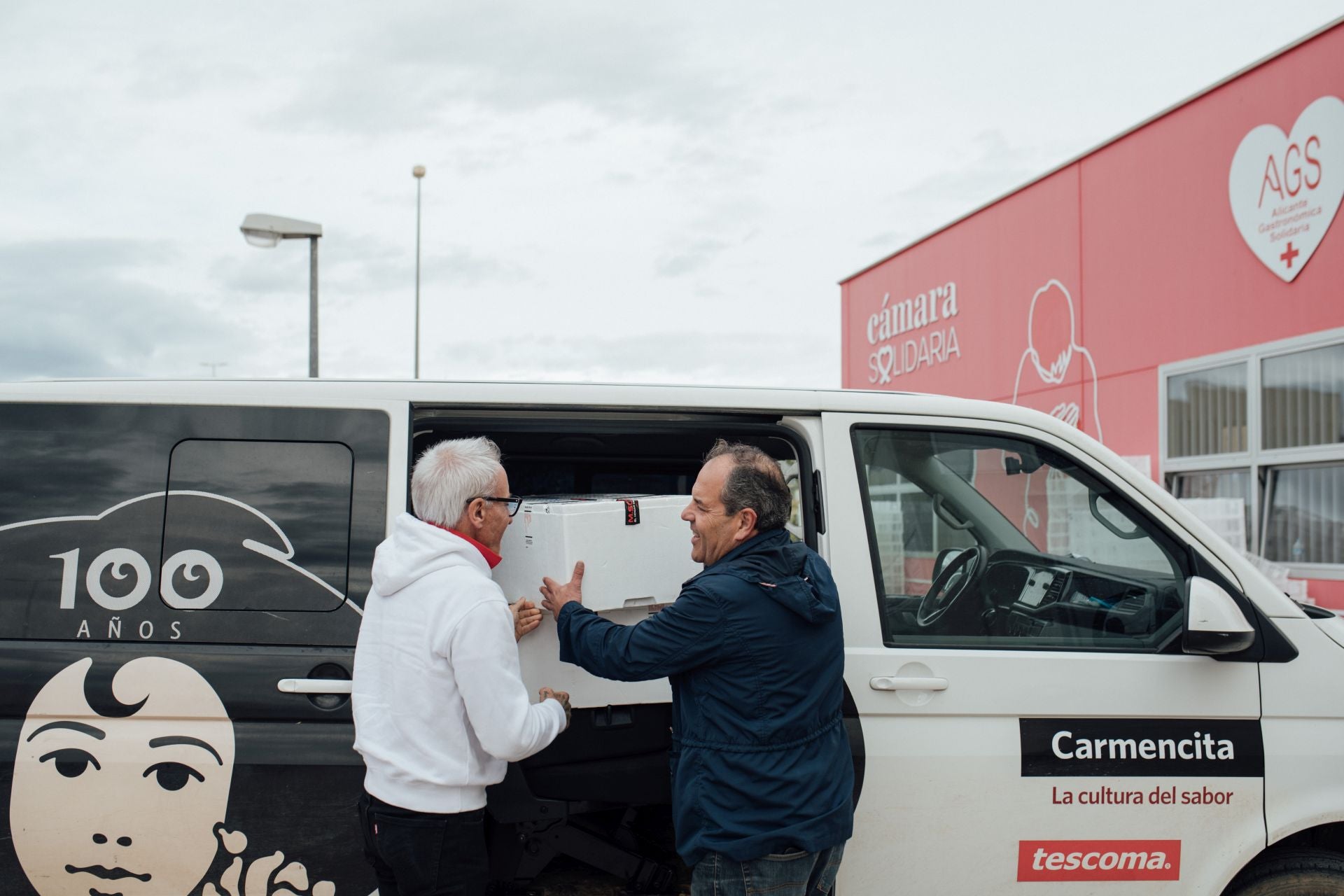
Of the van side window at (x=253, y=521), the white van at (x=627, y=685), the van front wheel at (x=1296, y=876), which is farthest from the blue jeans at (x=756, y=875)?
the van front wheel at (x=1296, y=876)

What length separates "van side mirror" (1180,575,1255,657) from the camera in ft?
8.70

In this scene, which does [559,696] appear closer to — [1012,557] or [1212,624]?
[1012,557]

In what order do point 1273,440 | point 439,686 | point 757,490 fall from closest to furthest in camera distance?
point 439,686 < point 757,490 < point 1273,440

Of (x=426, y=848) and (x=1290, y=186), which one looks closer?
(x=426, y=848)

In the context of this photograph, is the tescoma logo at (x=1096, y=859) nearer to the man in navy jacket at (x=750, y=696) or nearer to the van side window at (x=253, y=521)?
the man in navy jacket at (x=750, y=696)

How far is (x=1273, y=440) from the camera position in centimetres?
726

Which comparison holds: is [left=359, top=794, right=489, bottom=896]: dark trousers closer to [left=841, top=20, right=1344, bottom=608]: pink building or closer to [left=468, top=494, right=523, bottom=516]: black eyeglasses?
[left=468, top=494, right=523, bottom=516]: black eyeglasses

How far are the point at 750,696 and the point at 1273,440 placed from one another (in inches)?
254

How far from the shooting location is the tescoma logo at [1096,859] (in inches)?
107

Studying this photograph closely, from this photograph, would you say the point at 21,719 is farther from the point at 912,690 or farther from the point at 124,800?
the point at 912,690

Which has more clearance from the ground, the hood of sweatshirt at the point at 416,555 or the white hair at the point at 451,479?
the white hair at the point at 451,479

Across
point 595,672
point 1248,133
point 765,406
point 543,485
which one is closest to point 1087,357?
point 1248,133

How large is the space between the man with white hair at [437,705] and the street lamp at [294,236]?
731 centimetres

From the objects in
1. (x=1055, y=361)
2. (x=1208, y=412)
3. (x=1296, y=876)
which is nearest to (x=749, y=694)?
(x=1296, y=876)
